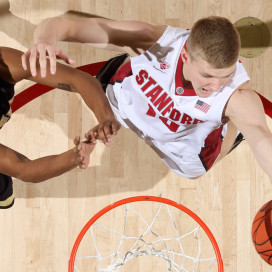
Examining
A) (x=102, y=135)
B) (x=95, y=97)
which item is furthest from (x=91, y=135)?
(x=95, y=97)

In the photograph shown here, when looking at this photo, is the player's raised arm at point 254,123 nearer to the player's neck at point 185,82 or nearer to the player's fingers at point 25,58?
the player's neck at point 185,82

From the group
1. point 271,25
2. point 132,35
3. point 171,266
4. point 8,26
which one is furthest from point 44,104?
point 271,25

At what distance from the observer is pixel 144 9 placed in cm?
263

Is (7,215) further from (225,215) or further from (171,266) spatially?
(225,215)

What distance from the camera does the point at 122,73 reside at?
2244 mm

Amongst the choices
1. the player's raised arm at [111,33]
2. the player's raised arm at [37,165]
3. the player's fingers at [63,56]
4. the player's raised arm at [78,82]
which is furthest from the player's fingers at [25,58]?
the player's raised arm at [37,165]

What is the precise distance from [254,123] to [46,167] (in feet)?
3.04

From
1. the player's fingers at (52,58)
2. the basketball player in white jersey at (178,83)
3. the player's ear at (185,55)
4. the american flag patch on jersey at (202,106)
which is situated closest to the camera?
the player's fingers at (52,58)

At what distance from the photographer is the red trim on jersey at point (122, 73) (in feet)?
7.22

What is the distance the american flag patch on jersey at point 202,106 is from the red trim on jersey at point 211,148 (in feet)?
1.00

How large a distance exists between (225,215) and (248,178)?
0.84 feet

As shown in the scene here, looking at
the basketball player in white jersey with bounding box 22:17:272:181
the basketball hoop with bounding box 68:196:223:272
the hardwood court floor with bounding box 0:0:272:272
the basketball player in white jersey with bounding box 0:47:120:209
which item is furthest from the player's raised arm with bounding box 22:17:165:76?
the basketball hoop with bounding box 68:196:223:272

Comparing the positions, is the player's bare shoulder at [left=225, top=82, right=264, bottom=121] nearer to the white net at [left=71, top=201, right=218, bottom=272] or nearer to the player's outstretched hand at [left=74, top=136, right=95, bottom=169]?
the player's outstretched hand at [left=74, top=136, right=95, bottom=169]

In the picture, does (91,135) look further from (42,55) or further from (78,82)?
(42,55)
